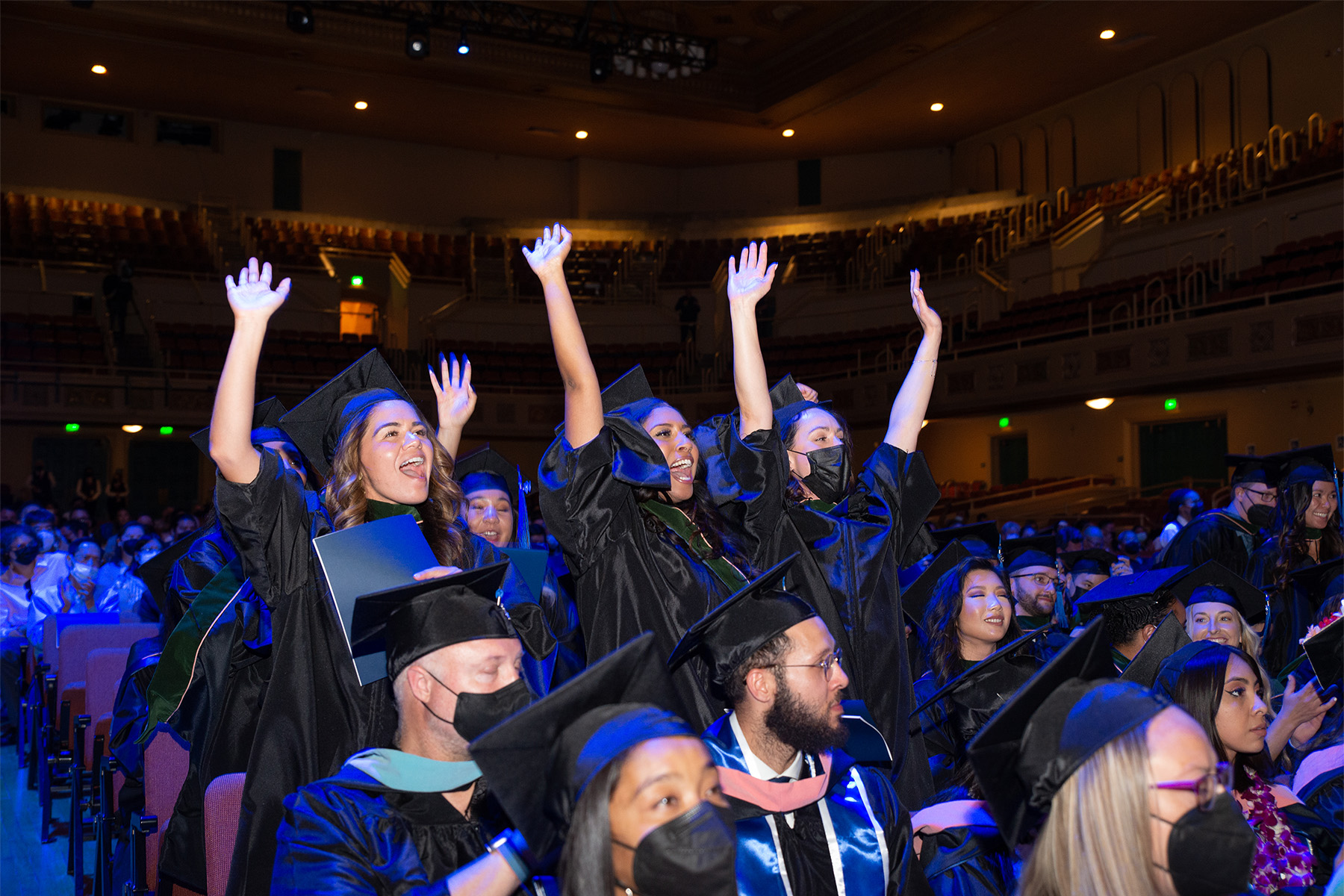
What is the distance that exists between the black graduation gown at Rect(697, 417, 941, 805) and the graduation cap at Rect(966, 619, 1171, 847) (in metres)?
1.33

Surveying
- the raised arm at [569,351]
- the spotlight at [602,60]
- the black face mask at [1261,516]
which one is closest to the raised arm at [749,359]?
the raised arm at [569,351]

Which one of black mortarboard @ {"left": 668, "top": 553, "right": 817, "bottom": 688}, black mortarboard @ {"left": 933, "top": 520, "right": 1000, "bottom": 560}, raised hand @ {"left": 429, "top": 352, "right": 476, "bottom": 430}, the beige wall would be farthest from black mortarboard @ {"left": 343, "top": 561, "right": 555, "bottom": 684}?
the beige wall

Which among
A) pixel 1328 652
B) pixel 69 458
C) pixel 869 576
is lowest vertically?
pixel 1328 652

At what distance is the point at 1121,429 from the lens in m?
17.3

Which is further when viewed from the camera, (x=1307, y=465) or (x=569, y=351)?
(x=1307, y=465)

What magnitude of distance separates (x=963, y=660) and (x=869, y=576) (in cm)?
49

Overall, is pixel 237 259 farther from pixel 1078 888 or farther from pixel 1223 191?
pixel 1078 888

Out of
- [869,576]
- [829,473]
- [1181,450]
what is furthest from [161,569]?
[1181,450]

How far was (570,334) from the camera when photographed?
271 centimetres

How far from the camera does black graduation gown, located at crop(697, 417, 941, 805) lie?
10.2ft

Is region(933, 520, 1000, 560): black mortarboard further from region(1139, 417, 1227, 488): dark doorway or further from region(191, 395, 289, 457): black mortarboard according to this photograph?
region(1139, 417, 1227, 488): dark doorway

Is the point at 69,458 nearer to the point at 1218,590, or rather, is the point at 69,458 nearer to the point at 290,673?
the point at 290,673

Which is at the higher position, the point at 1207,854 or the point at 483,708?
the point at 483,708

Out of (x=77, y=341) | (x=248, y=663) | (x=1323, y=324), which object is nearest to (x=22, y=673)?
(x=248, y=663)
